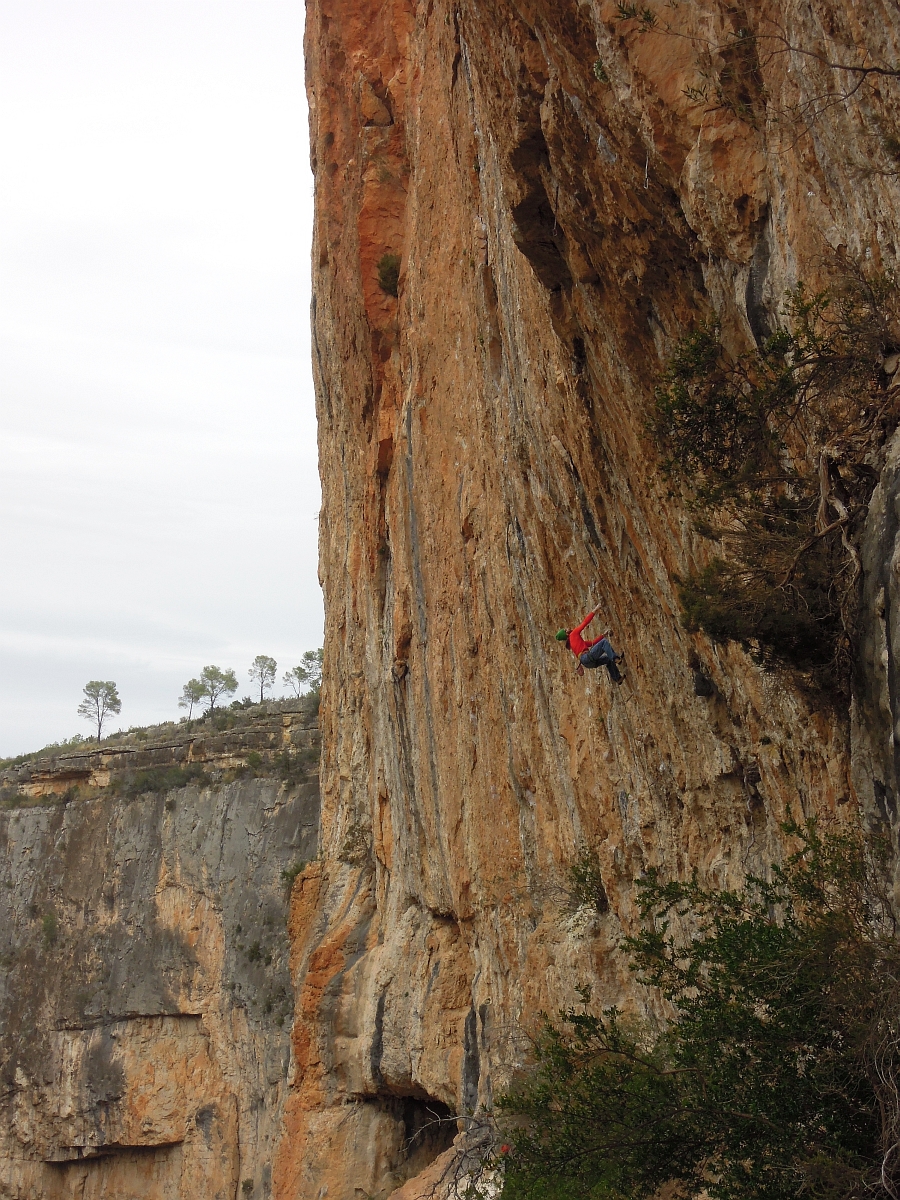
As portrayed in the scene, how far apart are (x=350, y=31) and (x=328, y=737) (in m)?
15.1

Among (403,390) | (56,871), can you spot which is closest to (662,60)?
(403,390)

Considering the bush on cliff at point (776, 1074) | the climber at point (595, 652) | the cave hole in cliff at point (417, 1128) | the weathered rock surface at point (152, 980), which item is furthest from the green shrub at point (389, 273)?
the weathered rock surface at point (152, 980)

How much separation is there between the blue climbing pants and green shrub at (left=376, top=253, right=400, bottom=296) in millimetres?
11857

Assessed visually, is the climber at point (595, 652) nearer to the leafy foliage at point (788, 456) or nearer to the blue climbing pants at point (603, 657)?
the blue climbing pants at point (603, 657)

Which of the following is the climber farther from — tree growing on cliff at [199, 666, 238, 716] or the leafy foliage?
tree growing on cliff at [199, 666, 238, 716]

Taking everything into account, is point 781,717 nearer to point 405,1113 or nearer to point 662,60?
point 662,60

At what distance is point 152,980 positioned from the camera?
36.2 m

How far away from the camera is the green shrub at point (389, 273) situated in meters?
20.3

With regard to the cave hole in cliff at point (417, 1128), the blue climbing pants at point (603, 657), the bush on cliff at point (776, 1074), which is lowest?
the cave hole in cliff at point (417, 1128)

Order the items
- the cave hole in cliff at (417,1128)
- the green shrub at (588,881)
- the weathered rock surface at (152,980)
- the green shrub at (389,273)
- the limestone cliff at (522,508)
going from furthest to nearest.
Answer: the weathered rock surface at (152,980) < the green shrub at (389,273) < the cave hole in cliff at (417,1128) < the green shrub at (588,881) < the limestone cliff at (522,508)

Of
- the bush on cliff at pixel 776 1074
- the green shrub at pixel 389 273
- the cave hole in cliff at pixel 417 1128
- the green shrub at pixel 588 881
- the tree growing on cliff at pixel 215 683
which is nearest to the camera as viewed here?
the bush on cliff at pixel 776 1074

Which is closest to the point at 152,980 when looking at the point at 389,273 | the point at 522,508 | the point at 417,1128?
the point at 417,1128

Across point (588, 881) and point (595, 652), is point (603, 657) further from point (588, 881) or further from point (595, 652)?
point (588, 881)

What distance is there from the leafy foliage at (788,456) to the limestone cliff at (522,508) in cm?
30
